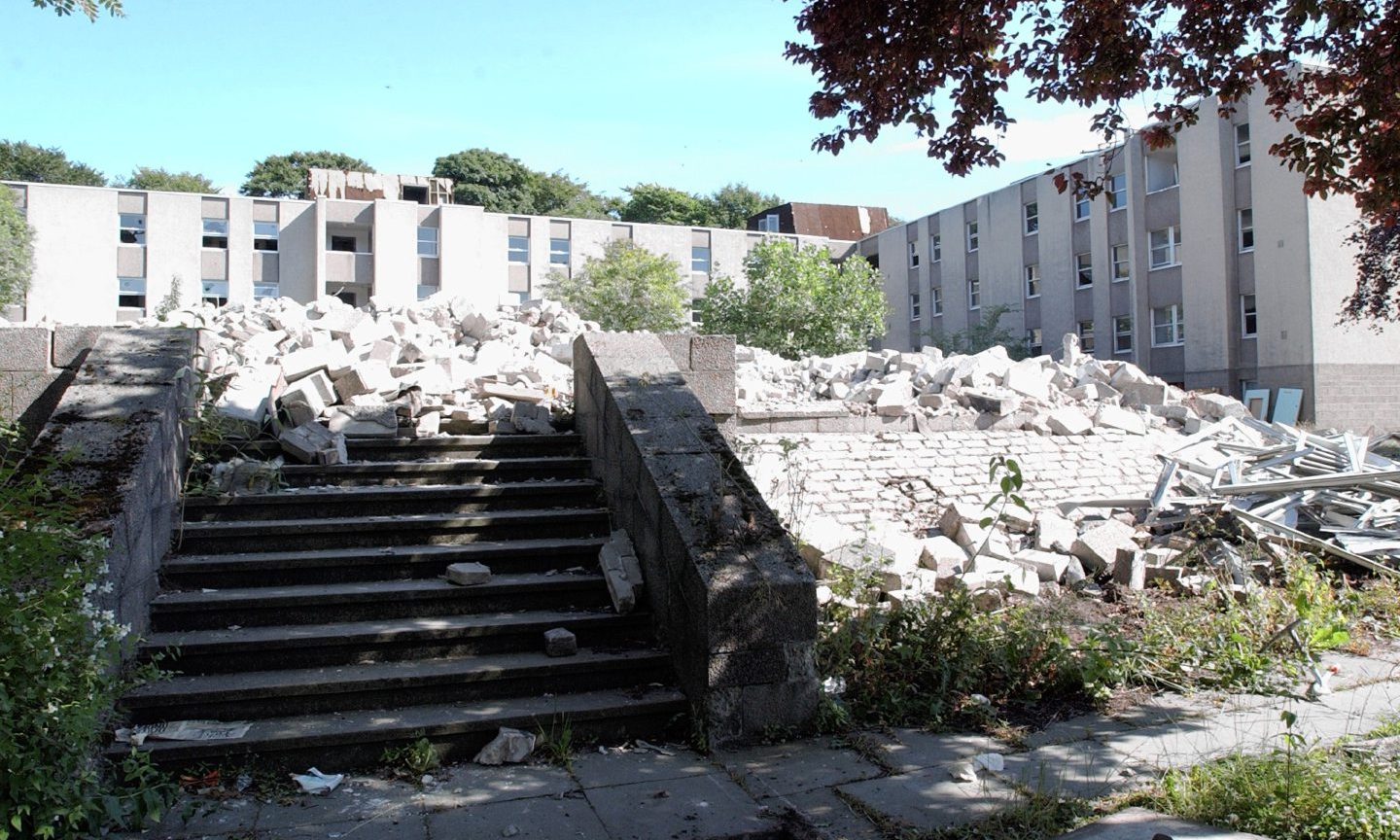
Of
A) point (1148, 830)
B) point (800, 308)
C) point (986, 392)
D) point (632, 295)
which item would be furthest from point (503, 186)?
point (1148, 830)

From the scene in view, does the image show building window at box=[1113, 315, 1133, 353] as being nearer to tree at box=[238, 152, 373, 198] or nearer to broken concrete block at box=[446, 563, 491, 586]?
broken concrete block at box=[446, 563, 491, 586]

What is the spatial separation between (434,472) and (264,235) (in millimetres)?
36378

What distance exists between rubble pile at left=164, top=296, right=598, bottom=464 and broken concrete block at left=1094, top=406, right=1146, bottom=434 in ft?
24.9

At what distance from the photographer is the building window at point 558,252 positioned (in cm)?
A: 4212

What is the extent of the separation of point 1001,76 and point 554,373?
14.8 feet

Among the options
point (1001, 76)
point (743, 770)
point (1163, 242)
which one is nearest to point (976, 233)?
point (1163, 242)

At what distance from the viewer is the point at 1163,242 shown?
31.4 metres

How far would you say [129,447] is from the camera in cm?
486

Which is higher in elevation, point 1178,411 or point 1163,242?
point 1163,242

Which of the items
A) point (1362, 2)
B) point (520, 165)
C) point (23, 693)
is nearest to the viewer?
point (23, 693)

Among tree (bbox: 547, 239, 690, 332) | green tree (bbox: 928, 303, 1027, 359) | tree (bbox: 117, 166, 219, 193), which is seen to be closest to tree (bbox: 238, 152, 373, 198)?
tree (bbox: 117, 166, 219, 193)

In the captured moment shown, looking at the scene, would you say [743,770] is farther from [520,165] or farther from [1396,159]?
[520,165]

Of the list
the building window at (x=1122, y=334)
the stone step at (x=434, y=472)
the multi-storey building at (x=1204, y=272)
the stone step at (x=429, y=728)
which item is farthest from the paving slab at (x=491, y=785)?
the building window at (x=1122, y=334)

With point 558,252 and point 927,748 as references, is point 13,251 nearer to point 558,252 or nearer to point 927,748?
point 558,252
